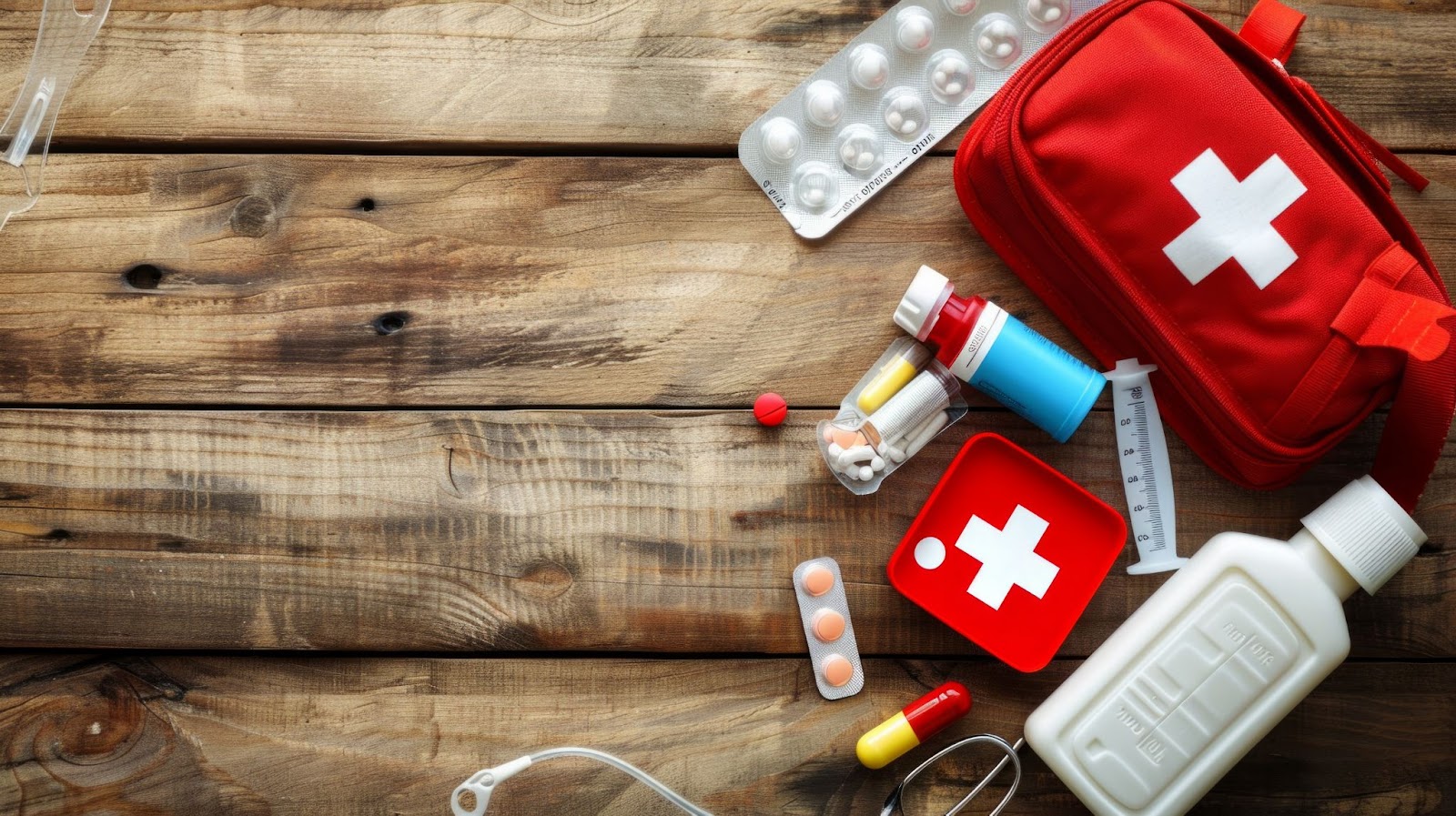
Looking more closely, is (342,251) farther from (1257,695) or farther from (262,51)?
(1257,695)

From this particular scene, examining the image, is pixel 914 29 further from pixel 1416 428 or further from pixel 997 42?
pixel 1416 428

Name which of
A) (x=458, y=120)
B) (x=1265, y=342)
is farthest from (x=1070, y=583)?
(x=458, y=120)

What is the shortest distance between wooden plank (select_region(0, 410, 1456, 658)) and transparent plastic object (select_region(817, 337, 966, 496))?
0.06 ft

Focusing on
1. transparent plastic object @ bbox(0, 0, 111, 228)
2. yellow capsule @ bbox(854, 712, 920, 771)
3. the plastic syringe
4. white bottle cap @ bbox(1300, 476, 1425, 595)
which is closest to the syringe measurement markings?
the plastic syringe

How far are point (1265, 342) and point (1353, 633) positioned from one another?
0.28 meters

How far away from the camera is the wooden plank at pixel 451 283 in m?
0.75

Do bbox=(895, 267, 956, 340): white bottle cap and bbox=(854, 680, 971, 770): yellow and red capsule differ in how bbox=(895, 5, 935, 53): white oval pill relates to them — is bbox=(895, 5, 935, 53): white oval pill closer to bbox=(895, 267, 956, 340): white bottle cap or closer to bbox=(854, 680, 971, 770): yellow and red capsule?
bbox=(895, 267, 956, 340): white bottle cap

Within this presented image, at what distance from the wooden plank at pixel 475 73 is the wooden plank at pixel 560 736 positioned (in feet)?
1.48

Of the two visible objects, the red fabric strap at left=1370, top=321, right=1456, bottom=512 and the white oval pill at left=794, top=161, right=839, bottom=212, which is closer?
the red fabric strap at left=1370, top=321, right=1456, bottom=512

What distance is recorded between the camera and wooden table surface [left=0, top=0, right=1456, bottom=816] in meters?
0.74

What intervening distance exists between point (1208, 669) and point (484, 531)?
58 cm

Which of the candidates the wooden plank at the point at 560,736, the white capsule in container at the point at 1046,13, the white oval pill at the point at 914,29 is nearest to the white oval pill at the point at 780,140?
the white oval pill at the point at 914,29

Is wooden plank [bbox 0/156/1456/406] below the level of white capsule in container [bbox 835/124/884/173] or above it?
below

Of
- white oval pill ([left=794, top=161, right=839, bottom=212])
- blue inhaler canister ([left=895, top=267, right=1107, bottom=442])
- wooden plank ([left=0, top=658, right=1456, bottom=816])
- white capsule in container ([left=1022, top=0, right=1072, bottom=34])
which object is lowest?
wooden plank ([left=0, top=658, right=1456, bottom=816])
